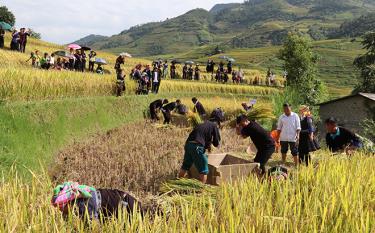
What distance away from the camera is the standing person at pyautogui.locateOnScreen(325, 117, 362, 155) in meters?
7.89

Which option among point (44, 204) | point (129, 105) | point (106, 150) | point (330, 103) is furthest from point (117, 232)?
point (330, 103)

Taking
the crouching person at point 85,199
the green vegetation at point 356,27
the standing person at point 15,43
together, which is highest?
the green vegetation at point 356,27

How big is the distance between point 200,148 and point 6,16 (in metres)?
50.8

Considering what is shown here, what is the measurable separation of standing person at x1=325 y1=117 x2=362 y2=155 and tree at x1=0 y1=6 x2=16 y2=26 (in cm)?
4999

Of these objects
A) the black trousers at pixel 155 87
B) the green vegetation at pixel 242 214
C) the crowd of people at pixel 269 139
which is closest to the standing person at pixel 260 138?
the crowd of people at pixel 269 139

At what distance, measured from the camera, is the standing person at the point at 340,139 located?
7.89 meters

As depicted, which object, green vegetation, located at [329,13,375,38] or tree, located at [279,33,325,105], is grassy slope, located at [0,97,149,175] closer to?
tree, located at [279,33,325,105]

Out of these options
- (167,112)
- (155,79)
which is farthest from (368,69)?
(167,112)

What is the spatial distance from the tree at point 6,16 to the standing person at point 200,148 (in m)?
49.1

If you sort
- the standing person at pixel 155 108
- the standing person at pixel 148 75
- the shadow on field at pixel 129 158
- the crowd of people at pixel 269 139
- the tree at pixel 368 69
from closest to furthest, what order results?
the crowd of people at pixel 269 139 < the shadow on field at pixel 129 158 < the standing person at pixel 155 108 < the standing person at pixel 148 75 < the tree at pixel 368 69

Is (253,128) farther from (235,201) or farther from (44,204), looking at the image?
(44,204)

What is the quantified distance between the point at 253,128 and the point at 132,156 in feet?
11.3

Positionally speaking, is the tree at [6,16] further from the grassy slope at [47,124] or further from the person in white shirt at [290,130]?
the person in white shirt at [290,130]

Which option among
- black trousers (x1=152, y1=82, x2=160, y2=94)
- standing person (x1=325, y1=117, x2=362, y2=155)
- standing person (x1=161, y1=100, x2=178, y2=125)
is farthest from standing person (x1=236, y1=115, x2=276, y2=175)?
black trousers (x1=152, y1=82, x2=160, y2=94)
